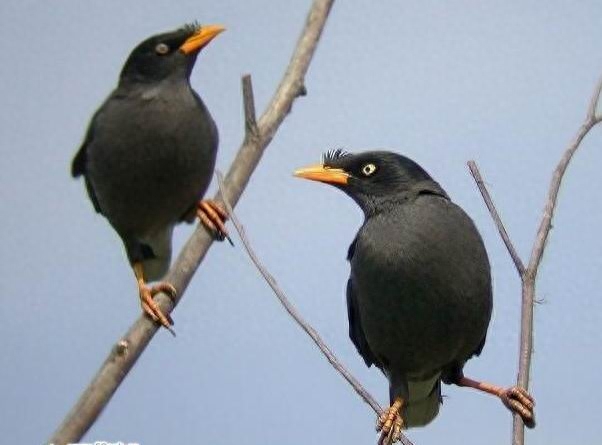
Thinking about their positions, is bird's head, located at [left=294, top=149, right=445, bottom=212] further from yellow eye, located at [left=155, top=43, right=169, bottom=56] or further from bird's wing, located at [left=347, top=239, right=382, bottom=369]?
yellow eye, located at [left=155, top=43, right=169, bottom=56]

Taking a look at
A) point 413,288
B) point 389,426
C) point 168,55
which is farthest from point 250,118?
point 168,55

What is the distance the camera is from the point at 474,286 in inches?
254

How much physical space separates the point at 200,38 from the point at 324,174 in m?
1.18

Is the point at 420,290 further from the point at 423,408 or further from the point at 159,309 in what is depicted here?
the point at 159,309

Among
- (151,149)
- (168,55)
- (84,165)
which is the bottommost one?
(84,165)

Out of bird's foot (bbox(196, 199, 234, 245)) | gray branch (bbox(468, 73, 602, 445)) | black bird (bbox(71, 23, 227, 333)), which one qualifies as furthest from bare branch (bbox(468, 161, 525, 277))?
black bird (bbox(71, 23, 227, 333))

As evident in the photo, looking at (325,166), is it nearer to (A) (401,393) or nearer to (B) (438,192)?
(B) (438,192)

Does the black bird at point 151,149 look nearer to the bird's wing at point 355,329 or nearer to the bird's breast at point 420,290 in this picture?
the bird's wing at point 355,329

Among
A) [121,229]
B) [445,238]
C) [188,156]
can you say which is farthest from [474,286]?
[121,229]

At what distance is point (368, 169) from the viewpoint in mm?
7117

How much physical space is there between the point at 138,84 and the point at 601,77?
10.8ft

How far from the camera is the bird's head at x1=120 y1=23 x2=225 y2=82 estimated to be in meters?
7.28

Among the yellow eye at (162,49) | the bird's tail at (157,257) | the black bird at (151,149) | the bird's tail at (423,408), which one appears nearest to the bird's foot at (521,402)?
the bird's tail at (423,408)

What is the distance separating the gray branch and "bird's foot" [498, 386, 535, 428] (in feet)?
2.90
